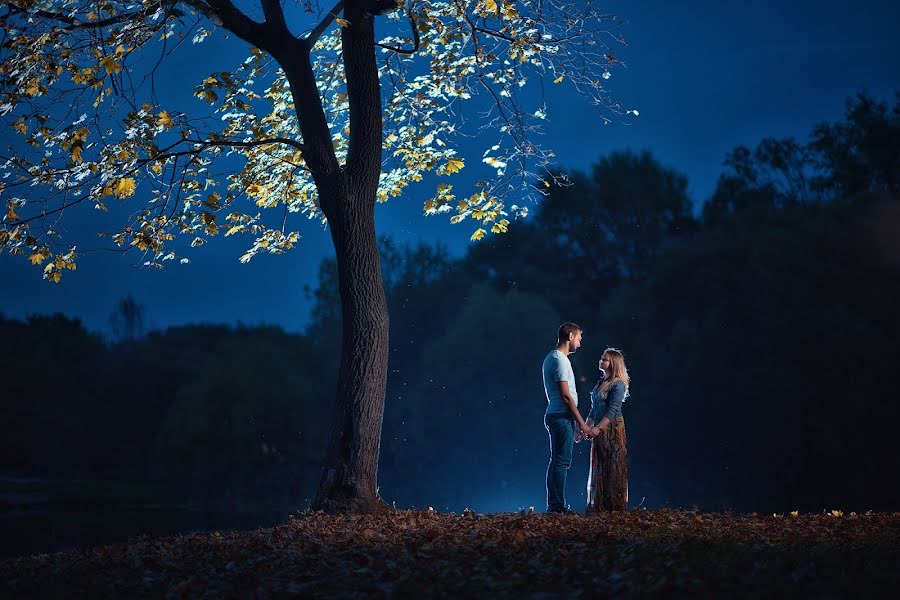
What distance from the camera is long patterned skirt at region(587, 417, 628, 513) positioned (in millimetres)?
10203

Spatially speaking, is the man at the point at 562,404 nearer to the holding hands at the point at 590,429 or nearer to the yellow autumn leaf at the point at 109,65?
the holding hands at the point at 590,429

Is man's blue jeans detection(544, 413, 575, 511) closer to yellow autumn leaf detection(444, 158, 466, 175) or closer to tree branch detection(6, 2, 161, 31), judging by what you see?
yellow autumn leaf detection(444, 158, 466, 175)

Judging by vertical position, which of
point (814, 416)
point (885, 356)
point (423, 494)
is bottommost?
point (423, 494)

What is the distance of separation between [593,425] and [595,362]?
30956 mm

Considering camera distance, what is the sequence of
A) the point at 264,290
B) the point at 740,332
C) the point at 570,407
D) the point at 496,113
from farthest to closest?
the point at 264,290, the point at 740,332, the point at 496,113, the point at 570,407

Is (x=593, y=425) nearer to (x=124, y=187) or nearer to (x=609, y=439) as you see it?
(x=609, y=439)

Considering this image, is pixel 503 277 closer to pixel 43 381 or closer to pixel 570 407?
→ pixel 43 381

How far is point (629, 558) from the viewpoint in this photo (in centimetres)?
684

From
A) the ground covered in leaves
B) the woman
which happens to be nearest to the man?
the woman

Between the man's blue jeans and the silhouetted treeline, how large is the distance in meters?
19.6

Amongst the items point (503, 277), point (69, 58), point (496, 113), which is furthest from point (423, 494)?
point (69, 58)

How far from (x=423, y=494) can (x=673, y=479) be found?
Result: 14831 mm

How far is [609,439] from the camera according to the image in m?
10.2

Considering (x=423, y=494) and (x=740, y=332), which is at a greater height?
(x=740, y=332)
